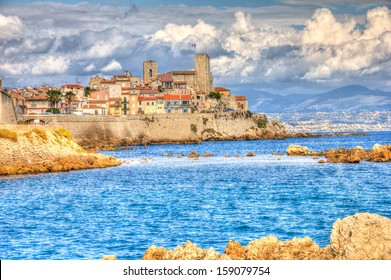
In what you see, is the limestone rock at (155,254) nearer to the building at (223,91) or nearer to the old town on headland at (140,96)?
the old town on headland at (140,96)

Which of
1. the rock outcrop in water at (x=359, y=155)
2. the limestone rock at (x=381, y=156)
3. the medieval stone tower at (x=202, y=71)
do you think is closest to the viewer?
the rock outcrop in water at (x=359, y=155)

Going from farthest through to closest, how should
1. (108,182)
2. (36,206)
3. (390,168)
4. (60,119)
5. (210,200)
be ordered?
1. (60,119)
2. (390,168)
3. (108,182)
4. (210,200)
5. (36,206)

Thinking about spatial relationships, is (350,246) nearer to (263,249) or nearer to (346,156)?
(263,249)

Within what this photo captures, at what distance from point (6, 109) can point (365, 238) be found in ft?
152

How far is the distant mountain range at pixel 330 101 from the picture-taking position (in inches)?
5307

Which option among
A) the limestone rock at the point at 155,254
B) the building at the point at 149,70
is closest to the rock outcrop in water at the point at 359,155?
the limestone rock at the point at 155,254

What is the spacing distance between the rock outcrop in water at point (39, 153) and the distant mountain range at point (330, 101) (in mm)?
92112

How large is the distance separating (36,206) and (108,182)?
980 cm

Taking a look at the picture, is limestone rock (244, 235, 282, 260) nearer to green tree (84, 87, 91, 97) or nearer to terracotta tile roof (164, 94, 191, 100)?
terracotta tile roof (164, 94, 191, 100)

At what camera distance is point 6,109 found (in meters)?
52.8

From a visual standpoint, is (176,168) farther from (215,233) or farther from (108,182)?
(215,233)

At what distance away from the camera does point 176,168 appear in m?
43.9

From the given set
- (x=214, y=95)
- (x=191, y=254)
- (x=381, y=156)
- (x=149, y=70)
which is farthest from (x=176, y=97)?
(x=191, y=254)

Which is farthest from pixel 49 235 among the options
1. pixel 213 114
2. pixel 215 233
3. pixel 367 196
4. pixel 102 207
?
pixel 213 114
